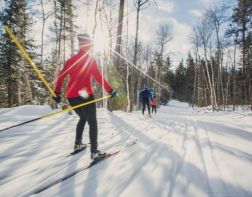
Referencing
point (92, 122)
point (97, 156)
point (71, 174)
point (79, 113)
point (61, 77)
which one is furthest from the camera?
point (79, 113)

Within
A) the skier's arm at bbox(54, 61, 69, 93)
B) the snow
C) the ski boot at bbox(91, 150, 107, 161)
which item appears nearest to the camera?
the snow

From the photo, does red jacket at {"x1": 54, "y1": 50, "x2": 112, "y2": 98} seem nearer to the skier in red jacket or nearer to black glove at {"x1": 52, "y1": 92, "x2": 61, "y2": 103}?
the skier in red jacket

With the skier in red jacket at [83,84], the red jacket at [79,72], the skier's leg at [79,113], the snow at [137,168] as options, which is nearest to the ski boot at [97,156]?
the skier in red jacket at [83,84]

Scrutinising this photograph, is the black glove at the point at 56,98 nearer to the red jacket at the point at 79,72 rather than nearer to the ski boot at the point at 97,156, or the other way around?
the red jacket at the point at 79,72

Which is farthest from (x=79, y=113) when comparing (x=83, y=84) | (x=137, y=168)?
(x=137, y=168)

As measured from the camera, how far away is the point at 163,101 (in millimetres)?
50156

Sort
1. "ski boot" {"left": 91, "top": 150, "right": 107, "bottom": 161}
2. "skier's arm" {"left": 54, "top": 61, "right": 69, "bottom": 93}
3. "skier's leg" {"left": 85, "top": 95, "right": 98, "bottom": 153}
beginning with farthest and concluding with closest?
"skier's arm" {"left": 54, "top": 61, "right": 69, "bottom": 93}
"skier's leg" {"left": 85, "top": 95, "right": 98, "bottom": 153}
"ski boot" {"left": 91, "top": 150, "right": 107, "bottom": 161}

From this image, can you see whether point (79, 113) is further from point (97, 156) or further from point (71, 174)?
point (71, 174)

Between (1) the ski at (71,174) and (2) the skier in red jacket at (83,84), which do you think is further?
(2) the skier in red jacket at (83,84)

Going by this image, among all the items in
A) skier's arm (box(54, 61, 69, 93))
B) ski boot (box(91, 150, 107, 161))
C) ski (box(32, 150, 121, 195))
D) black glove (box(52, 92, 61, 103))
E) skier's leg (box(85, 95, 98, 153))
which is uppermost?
skier's arm (box(54, 61, 69, 93))

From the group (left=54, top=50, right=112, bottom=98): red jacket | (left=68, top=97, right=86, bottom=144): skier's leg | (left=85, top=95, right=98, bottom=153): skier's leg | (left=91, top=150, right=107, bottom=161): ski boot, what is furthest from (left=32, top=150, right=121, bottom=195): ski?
(left=54, top=50, right=112, bottom=98): red jacket

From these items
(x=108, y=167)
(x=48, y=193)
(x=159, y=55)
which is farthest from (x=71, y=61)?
(x=159, y=55)

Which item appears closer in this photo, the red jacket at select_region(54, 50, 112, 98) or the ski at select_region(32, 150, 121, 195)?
the ski at select_region(32, 150, 121, 195)

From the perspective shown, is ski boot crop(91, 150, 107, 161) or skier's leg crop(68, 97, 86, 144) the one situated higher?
skier's leg crop(68, 97, 86, 144)
